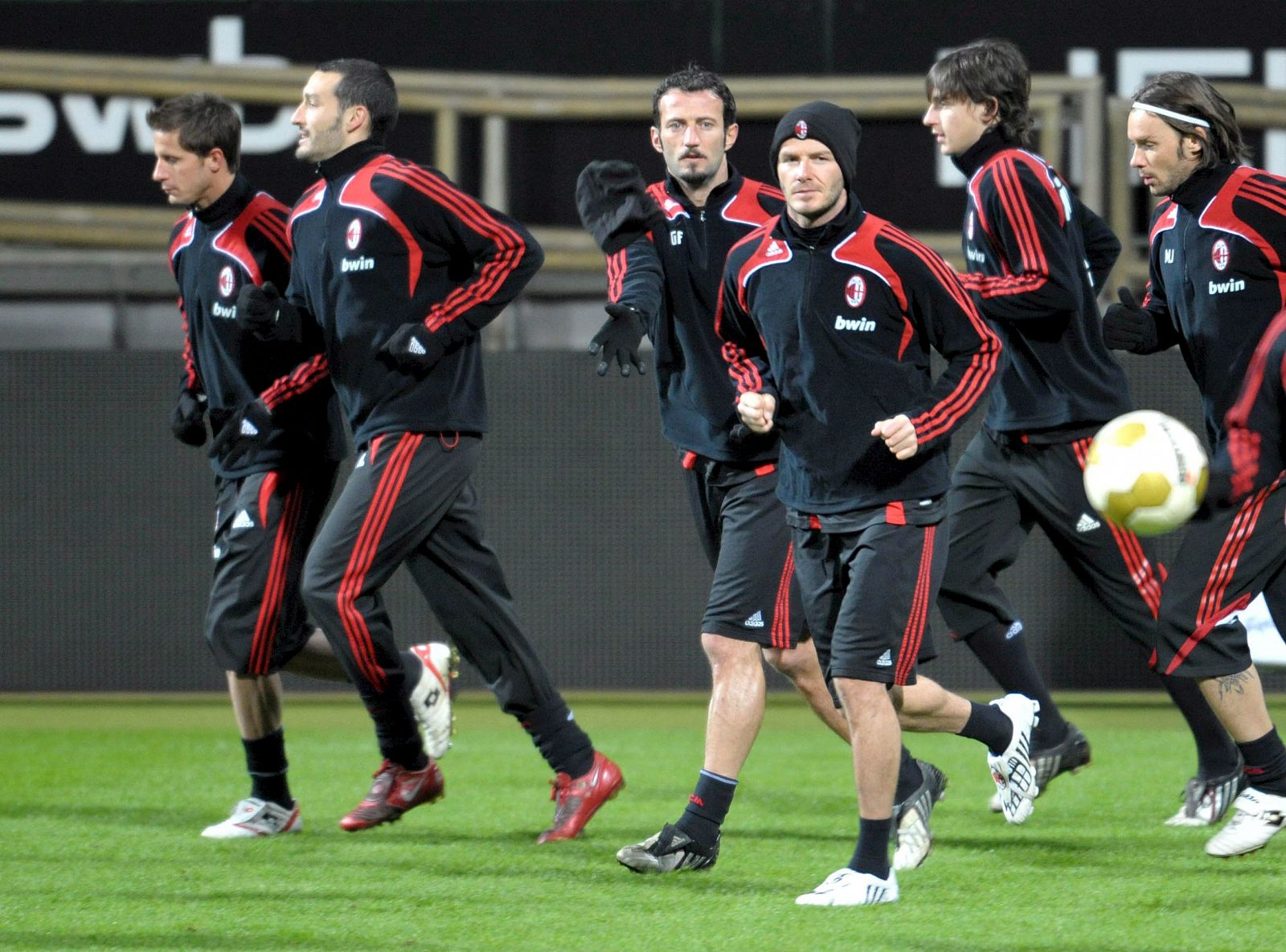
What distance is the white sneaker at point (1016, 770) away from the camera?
459cm

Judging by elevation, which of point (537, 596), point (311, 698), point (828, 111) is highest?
point (828, 111)

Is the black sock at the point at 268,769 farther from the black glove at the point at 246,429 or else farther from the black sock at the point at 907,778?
the black sock at the point at 907,778

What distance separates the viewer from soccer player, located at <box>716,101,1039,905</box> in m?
3.99

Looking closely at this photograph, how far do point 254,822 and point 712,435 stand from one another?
172cm

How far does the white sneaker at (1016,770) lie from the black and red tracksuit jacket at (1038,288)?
0.89 meters

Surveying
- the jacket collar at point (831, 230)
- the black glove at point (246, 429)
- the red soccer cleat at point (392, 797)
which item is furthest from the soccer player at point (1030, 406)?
the black glove at point (246, 429)

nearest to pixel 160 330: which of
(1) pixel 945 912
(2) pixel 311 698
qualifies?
(2) pixel 311 698

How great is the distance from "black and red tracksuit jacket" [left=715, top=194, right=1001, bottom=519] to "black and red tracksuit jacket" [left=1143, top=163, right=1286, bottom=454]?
0.84 meters

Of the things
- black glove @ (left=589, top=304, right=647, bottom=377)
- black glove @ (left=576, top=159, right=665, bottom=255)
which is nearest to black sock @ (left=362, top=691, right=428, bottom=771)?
black glove @ (left=589, top=304, right=647, bottom=377)

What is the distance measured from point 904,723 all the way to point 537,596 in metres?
3.67

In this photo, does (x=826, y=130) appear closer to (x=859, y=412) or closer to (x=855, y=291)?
→ (x=855, y=291)

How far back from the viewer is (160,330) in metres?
8.56

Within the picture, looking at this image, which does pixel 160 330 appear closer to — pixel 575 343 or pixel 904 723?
pixel 575 343

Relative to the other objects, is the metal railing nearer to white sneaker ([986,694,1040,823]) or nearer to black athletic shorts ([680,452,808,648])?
black athletic shorts ([680,452,808,648])
